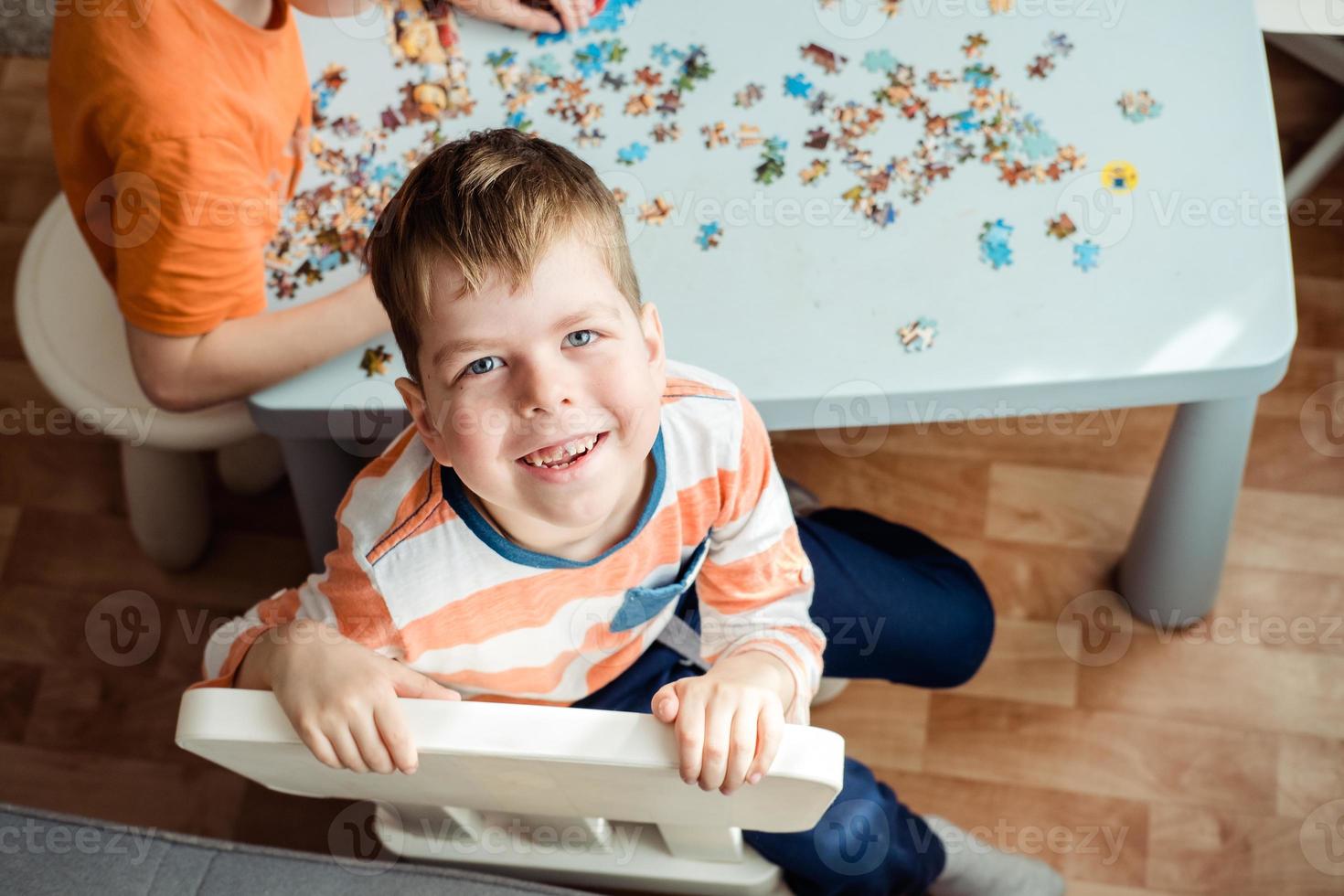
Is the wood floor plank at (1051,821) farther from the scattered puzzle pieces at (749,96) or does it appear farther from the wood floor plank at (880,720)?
the scattered puzzle pieces at (749,96)

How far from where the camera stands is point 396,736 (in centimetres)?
86

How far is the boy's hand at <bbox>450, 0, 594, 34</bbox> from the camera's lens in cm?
123

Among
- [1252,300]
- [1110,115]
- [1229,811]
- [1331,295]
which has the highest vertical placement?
[1110,115]

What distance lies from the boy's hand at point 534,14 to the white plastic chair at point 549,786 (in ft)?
2.32

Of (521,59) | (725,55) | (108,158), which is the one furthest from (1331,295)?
(108,158)

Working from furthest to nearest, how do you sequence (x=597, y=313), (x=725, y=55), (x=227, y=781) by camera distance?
1. (x=227, y=781)
2. (x=725, y=55)
3. (x=597, y=313)

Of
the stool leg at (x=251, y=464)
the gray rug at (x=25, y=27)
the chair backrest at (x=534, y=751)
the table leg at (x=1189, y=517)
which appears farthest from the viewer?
the gray rug at (x=25, y=27)

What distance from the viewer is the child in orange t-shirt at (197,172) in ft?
3.59

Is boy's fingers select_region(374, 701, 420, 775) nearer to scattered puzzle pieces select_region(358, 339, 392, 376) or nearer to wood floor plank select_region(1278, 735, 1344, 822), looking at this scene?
scattered puzzle pieces select_region(358, 339, 392, 376)

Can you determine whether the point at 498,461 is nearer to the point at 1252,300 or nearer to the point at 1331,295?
the point at 1252,300

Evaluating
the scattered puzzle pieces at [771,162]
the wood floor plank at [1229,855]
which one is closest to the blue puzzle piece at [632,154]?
the scattered puzzle pieces at [771,162]

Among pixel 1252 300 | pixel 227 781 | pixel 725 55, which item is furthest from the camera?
pixel 227 781

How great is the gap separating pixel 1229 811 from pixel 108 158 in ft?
5.06

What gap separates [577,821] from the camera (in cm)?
119
